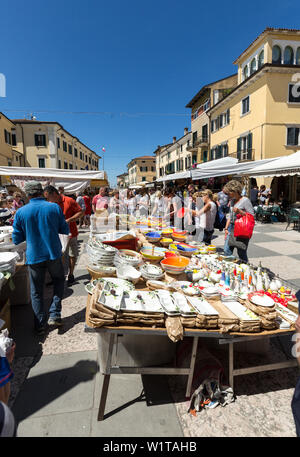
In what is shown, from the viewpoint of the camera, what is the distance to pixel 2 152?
93.2 ft

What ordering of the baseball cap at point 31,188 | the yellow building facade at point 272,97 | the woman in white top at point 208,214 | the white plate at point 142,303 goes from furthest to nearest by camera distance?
the yellow building facade at point 272,97 < the woman in white top at point 208,214 < the baseball cap at point 31,188 < the white plate at point 142,303

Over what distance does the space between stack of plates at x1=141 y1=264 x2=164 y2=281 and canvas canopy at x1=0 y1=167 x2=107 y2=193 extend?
6.91m

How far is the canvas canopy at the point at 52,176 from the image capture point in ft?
27.3

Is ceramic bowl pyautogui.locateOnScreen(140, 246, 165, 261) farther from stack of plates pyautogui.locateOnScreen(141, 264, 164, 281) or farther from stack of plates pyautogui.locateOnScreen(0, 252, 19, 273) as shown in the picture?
stack of plates pyautogui.locateOnScreen(0, 252, 19, 273)

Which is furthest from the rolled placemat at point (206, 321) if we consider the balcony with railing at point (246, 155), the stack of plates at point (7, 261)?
the balcony with railing at point (246, 155)

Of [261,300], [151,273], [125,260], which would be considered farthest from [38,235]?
[261,300]

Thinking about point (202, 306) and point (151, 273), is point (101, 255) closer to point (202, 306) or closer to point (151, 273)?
point (151, 273)

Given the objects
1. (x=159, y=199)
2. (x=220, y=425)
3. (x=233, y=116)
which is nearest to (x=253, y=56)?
(x=233, y=116)

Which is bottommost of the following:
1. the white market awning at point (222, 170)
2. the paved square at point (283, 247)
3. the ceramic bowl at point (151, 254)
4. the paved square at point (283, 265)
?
the paved square at point (283, 265)

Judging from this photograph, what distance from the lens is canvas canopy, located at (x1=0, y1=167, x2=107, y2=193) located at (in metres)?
8.31

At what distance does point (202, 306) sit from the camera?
2010 millimetres

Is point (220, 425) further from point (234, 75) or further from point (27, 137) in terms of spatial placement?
point (27, 137)

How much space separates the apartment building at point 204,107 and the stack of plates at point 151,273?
1044 inches

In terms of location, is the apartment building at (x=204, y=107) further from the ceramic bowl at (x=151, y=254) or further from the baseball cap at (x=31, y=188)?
the baseball cap at (x=31, y=188)
